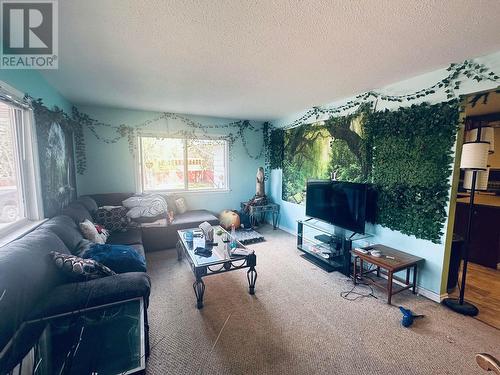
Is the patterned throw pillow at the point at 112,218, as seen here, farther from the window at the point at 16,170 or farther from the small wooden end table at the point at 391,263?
the small wooden end table at the point at 391,263

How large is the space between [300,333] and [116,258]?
5.45 ft

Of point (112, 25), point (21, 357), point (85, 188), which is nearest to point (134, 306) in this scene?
point (21, 357)

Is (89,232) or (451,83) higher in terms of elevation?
(451,83)

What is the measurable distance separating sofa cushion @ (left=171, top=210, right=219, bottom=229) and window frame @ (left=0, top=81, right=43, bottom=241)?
1755 mm

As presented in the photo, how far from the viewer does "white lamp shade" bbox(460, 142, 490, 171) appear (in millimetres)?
2039

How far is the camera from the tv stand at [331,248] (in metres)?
2.96

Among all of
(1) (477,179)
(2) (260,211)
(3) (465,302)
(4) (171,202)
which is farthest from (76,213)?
(1) (477,179)

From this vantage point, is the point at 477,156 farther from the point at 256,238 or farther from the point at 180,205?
the point at 180,205

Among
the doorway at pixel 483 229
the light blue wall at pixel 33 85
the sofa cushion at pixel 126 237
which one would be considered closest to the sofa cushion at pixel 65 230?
the sofa cushion at pixel 126 237

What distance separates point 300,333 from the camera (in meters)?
1.94

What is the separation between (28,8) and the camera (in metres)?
1.46

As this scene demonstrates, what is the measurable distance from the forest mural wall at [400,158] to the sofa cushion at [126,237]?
297 cm

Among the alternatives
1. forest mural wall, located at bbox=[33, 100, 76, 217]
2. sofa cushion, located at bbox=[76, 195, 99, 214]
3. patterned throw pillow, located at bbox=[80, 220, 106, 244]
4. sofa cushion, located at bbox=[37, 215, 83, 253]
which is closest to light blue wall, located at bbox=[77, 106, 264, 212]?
forest mural wall, located at bbox=[33, 100, 76, 217]

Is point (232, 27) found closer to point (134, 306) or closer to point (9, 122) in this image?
point (134, 306)
